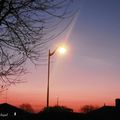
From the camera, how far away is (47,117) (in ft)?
88.6

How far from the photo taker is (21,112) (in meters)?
60.4

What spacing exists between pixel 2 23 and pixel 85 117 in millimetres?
17142

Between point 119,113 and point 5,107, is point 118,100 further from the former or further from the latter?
point 5,107

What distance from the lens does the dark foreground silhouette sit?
26.6 meters

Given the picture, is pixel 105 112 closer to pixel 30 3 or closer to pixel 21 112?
pixel 21 112

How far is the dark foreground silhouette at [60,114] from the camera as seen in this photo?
26641mm

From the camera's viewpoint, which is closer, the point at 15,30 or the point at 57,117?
the point at 15,30

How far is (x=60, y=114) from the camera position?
87.5 feet

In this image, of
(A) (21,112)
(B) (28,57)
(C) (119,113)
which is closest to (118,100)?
(C) (119,113)

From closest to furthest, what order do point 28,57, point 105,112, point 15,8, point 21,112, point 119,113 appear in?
point 15,8 → point 28,57 → point 119,113 → point 105,112 → point 21,112

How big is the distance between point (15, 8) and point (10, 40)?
1187 mm

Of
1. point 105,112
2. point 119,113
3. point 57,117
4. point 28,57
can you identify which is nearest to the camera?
point 28,57

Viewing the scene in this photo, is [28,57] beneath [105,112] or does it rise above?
above

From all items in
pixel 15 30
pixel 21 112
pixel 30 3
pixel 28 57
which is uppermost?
pixel 30 3
